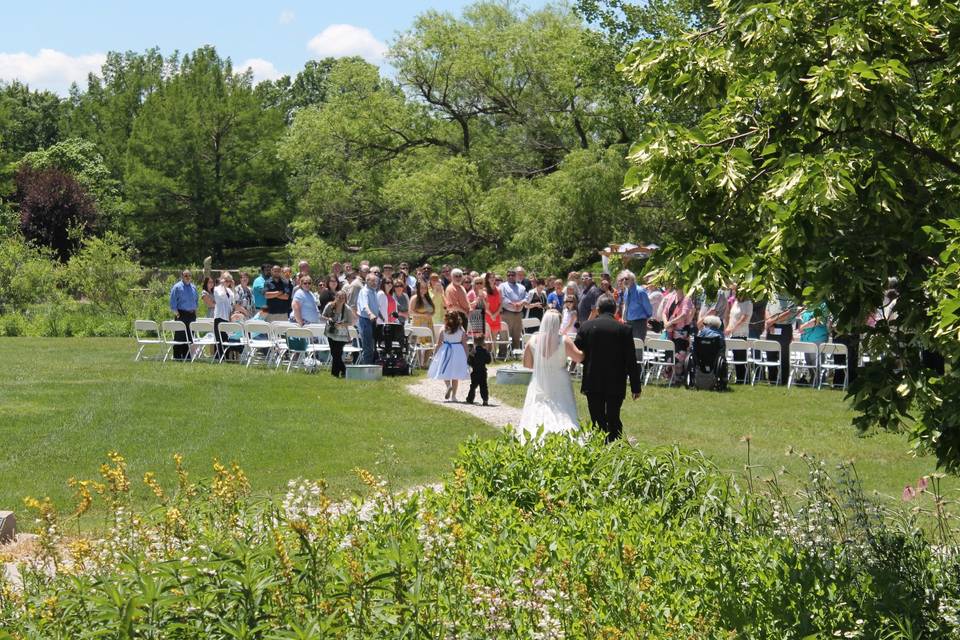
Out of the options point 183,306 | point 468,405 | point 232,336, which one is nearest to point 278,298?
point 232,336

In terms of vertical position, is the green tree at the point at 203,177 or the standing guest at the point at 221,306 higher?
the green tree at the point at 203,177

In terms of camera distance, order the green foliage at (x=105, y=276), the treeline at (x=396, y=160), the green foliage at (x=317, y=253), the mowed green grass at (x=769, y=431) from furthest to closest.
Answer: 1. the green foliage at (x=317, y=253)
2. the treeline at (x=396, y=160)
3. the green foliage at (x=105, y=276)
4. the mowed green grass at (x=769, y=431)

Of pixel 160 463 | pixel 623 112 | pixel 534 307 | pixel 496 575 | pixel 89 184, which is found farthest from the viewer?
pixel 89 184

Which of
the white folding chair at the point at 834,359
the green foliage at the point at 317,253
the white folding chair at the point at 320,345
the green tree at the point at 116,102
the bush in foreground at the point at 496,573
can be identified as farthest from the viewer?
the green tree at the point at 116,102

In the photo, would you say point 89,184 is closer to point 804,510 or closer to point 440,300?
point 440,300

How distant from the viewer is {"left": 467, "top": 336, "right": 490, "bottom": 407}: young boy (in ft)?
56.0

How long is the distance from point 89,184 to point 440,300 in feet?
157

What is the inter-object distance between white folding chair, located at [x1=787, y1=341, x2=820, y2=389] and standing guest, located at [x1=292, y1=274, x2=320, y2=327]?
875cm

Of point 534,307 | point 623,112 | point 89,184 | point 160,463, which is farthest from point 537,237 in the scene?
point 89,184

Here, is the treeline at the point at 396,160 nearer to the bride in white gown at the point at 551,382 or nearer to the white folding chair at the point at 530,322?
the white folding chair at the point at 530,322

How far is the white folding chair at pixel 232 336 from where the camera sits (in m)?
21.9

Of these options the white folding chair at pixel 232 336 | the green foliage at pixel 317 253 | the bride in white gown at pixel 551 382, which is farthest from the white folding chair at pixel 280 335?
the green foliage at pixel 317 253

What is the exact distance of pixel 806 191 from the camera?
444cm

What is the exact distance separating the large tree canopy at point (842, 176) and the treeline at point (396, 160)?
53.9 feet
